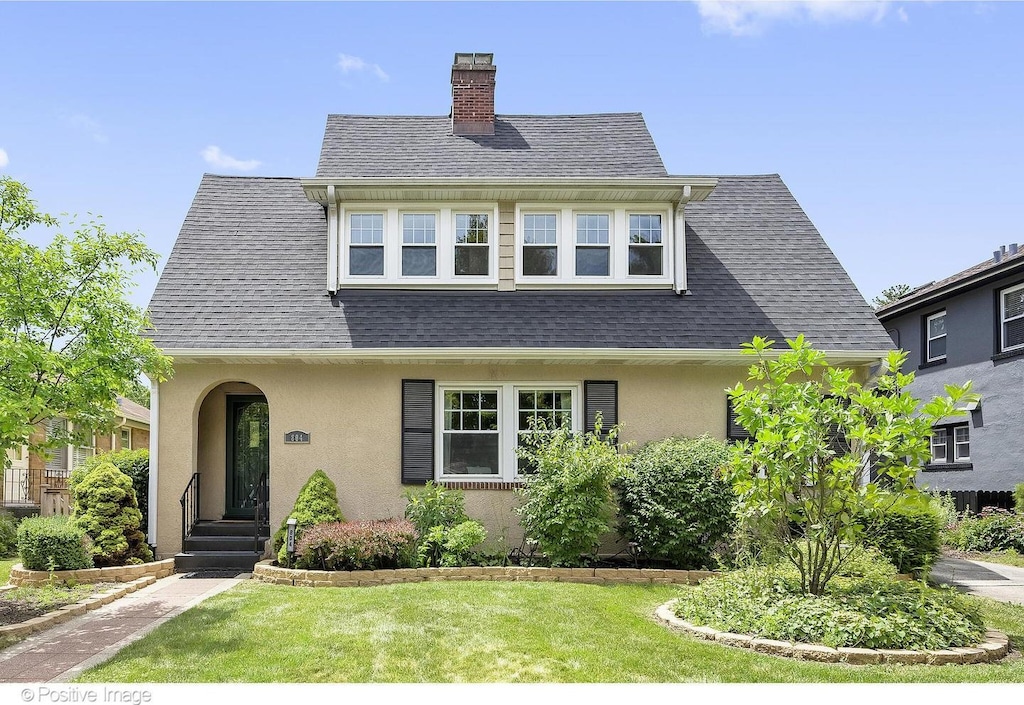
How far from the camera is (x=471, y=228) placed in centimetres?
1349

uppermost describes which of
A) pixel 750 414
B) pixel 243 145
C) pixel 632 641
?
pixel 243 145

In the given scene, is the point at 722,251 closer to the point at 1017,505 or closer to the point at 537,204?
the point at 537,204

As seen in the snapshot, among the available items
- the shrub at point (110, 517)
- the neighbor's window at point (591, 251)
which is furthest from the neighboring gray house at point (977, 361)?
the shrub at point (110, 517)

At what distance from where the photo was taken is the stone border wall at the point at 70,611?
25.8ft

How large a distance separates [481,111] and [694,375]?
6684 mm

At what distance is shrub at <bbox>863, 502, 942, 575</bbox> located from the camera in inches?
418

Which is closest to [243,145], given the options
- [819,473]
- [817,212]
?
[817,212]

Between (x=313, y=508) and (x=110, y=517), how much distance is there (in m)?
2.67

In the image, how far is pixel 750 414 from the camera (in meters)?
8.02

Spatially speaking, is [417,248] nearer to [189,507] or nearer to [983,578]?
[189,507]

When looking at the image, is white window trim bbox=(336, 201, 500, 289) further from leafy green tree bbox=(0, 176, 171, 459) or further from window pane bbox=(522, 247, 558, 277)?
leafy green tree bbox=(0, 176, 171, 459)

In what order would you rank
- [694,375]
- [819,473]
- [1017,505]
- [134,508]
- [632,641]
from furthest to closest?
[1017,505]
[694,375]
[134,508]
[819,473]
[632,641]

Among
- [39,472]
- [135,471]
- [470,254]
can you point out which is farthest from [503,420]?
[39,472]

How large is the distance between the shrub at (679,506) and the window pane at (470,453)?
2.19 metres
